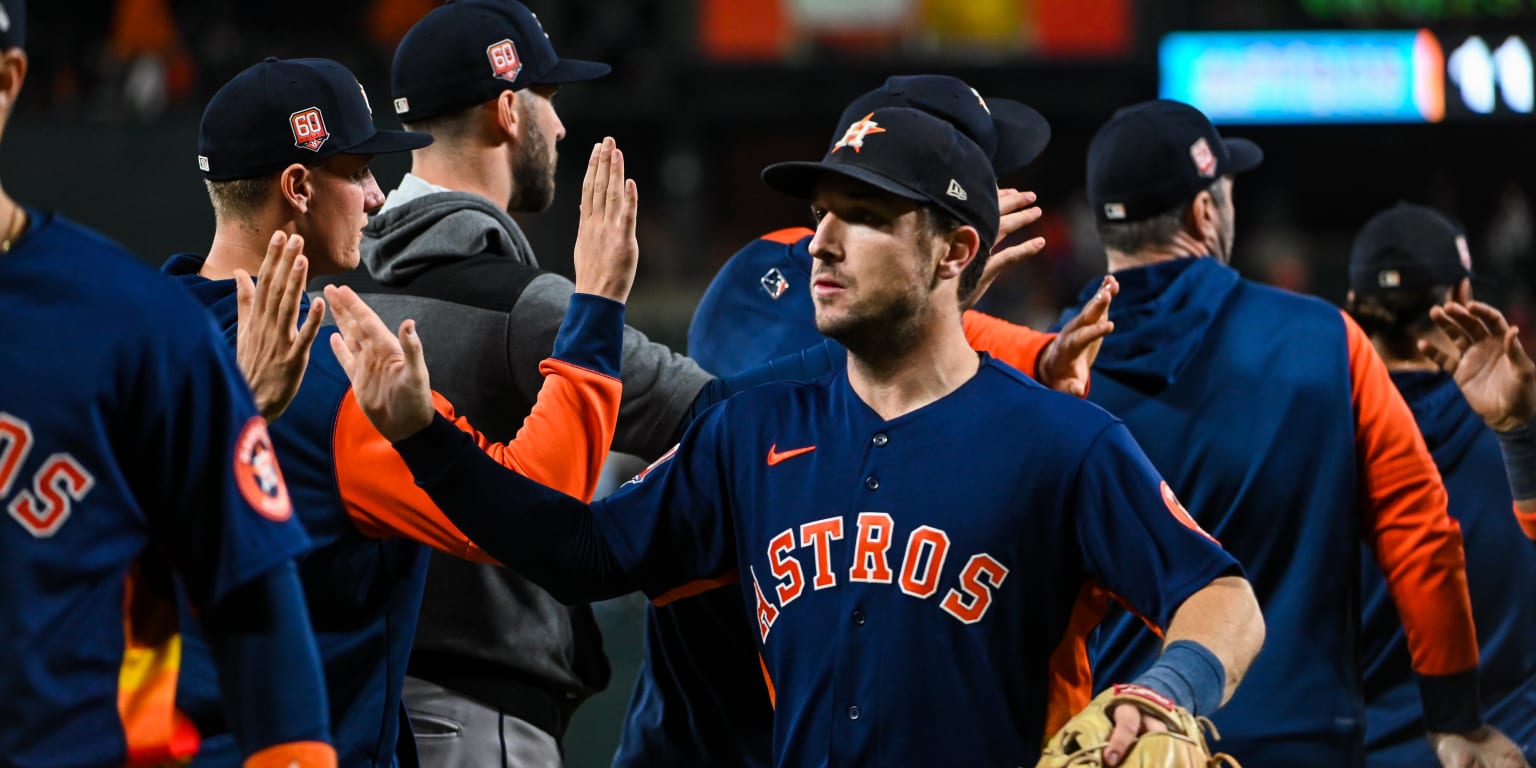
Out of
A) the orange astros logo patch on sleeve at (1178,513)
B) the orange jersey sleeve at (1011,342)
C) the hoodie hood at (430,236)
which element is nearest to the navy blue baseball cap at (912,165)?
the orange astros logo patch on sleeve at (1178,513)

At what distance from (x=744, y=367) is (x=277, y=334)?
4.96 ft

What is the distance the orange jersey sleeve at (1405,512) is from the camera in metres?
4.11

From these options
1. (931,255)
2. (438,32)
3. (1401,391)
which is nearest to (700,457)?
(931,255)

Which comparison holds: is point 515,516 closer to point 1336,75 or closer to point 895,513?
point 895,513

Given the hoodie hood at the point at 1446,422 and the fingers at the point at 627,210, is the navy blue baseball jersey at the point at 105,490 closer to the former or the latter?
the fingers at the point at 627,210

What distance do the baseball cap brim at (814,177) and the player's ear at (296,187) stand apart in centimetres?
83

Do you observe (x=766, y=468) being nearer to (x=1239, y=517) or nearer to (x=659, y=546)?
(x=659, y=546)

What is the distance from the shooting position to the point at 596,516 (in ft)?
10.3

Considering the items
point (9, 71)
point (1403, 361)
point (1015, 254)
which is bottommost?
point (1403, 361)

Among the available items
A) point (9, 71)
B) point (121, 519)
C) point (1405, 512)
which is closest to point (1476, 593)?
point (1405, 512)

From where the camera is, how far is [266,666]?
2250 millimetres

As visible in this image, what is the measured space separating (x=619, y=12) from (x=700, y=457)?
52.2 feet

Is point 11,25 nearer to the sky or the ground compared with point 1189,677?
nearer to the sky

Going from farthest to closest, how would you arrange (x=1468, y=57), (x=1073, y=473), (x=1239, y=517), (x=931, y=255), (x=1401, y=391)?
(x=1468, y=57)
(x=1401, y=391)
(x=1239, y=517)
(x=931, y=255)
(x=1073, y=473)
